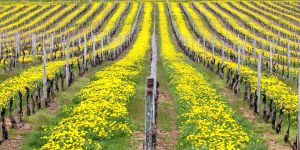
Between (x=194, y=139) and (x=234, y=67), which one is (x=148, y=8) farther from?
(x=194, y=139)

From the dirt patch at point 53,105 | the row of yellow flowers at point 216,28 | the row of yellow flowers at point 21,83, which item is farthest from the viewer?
the row of yellow flowers at point 216,28

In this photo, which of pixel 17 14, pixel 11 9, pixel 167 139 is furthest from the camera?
pixel 11 9

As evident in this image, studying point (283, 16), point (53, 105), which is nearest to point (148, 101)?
point (53, 105)

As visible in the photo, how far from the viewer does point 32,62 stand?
41.2 metres

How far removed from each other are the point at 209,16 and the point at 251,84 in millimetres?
57412

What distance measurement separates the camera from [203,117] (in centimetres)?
2062

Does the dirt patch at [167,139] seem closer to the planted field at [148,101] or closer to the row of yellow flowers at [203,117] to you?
the planted field at [148,101]

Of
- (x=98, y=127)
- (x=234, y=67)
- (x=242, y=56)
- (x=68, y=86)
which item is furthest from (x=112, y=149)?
(x=242, y=56)

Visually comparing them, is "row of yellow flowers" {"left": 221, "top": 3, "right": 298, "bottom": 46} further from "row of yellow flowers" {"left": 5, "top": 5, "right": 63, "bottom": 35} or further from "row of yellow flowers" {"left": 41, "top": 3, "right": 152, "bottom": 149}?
"row of yellow flowers" {"left": 41, "top": 3, "right": 152, "bottom": 149}

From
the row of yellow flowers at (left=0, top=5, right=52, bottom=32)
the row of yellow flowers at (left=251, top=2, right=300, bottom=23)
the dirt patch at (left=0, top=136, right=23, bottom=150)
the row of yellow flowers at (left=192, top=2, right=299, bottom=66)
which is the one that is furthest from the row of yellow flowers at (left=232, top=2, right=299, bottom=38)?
the dirt patch at (left=0, top=136, right=23, bottom=150)

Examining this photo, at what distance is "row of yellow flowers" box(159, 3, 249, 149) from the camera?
678 inches

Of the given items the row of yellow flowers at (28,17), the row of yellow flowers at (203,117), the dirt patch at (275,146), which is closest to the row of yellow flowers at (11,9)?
the row of yellow flowers at (28,17)

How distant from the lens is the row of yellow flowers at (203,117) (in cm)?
1722

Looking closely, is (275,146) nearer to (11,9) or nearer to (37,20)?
(37,20)
